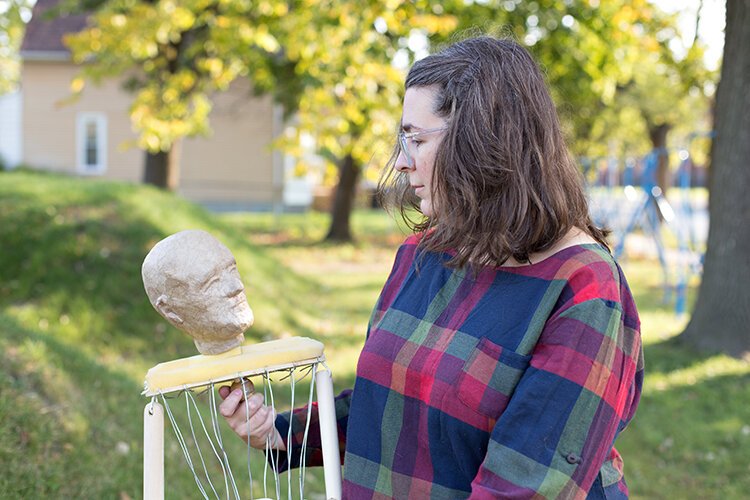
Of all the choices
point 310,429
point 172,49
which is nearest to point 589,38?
point 172,49

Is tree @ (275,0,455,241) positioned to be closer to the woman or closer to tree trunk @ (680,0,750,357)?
tree trunk @ (680,0,750,357)

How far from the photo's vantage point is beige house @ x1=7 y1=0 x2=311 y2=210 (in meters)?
26.5

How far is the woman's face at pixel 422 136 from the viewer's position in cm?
187

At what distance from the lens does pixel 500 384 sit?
1.77 meters

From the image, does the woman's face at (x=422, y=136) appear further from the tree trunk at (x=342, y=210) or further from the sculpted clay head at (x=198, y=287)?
the tree trunk at (x=342, y=210)

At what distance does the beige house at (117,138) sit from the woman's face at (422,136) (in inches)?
970

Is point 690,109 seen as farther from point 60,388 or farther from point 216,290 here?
point 216,290

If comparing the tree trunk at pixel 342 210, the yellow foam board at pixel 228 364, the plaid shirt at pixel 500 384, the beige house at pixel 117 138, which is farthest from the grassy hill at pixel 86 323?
the beige house at pixel 117 138

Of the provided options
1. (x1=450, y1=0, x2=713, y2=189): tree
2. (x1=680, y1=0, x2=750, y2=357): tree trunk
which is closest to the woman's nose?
(x1=680, y1=0, x2=750, y2=357): tree trunk

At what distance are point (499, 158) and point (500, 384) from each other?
46 centimetres

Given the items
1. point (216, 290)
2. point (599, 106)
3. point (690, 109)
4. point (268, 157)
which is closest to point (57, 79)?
point (268, 157)

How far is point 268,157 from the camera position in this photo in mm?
26906

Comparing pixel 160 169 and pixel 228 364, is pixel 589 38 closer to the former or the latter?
pixel 160 169

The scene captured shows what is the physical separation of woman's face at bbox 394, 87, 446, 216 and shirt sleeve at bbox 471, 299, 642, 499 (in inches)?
16.7
